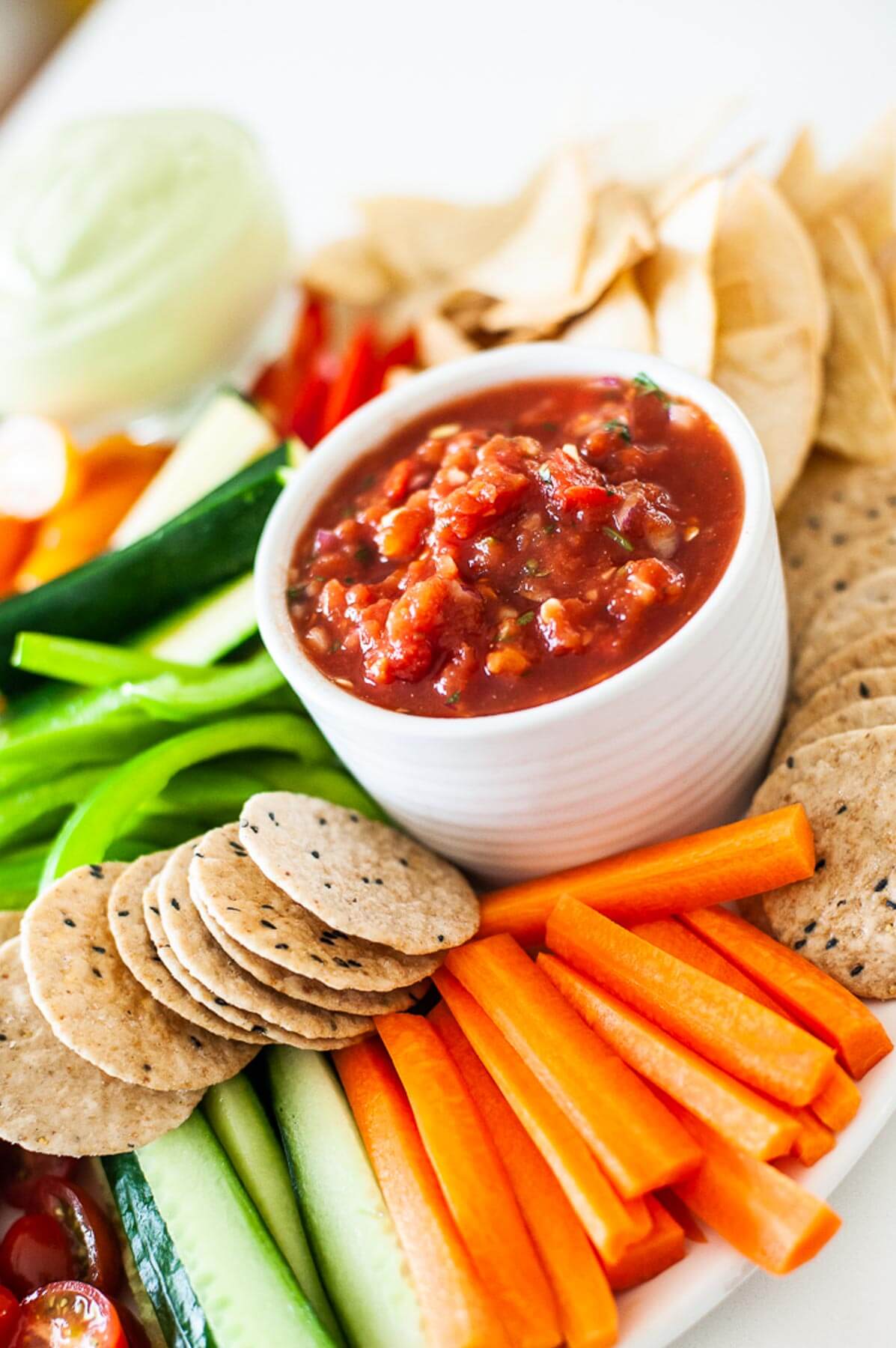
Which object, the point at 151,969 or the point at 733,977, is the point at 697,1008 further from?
the point at 151,969

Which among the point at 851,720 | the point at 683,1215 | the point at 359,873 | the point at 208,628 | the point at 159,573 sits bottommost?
the point at 683,1215

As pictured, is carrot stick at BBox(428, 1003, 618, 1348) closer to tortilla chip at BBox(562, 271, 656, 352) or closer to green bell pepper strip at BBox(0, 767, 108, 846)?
green bell pepper strip at BBox(0, 767, 108, 846)

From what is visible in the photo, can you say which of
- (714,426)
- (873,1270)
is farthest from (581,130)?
(873,1270)

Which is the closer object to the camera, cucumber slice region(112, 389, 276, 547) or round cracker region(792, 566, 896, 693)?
round cracker region(792, 566, 896, 693)

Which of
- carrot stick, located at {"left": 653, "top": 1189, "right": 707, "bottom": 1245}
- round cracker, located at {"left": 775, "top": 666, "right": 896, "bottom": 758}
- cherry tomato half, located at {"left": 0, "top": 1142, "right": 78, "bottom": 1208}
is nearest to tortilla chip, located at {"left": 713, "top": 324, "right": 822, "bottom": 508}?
round cracker, located at {"left": 775, "top": 666, "right": 896, "bottom": 758}

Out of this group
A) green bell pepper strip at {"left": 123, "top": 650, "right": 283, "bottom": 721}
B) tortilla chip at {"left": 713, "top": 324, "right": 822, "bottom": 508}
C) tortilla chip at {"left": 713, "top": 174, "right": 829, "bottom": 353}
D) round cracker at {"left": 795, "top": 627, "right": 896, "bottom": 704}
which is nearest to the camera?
round cracker at {"left": 795, "top": 627, "right": 896, "bottom": 704}

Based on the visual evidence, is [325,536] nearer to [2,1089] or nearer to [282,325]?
[2,1089]

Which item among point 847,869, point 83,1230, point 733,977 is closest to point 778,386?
point 847,869
